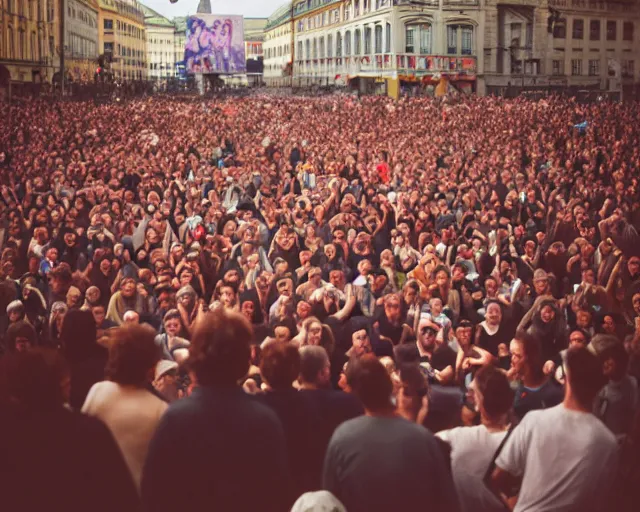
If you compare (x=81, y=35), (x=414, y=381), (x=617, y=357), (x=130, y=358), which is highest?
(x=81, y=35)

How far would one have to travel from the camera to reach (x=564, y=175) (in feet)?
29.9

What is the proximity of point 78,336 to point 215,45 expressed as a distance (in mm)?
3586

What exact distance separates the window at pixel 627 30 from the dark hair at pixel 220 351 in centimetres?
593

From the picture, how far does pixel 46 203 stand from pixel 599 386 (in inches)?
207

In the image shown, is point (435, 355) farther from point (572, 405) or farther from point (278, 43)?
point (278, 43)

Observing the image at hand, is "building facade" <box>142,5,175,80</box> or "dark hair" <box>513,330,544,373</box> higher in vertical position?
"building facade" <box>142,5,175,80</box>

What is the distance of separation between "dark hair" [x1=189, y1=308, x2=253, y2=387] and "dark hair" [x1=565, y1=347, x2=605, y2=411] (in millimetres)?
1232

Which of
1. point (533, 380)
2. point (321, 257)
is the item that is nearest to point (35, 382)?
point (533, 380)

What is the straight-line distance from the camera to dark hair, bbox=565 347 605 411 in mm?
3381

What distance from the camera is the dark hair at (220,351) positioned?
308 cm

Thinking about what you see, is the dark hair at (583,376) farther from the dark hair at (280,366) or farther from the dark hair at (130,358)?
the dark hair at (130,358)

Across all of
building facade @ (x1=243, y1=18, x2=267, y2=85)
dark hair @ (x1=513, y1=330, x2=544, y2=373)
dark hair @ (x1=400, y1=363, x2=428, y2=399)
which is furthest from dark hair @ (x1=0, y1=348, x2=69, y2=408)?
building facade @ (x1=243, y1=18, x2=267, y2=85)

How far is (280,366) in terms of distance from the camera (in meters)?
3.41

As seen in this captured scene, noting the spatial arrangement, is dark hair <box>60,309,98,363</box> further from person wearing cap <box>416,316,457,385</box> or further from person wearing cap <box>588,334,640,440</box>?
person wearing cap <box>588,334,640,440</box>
